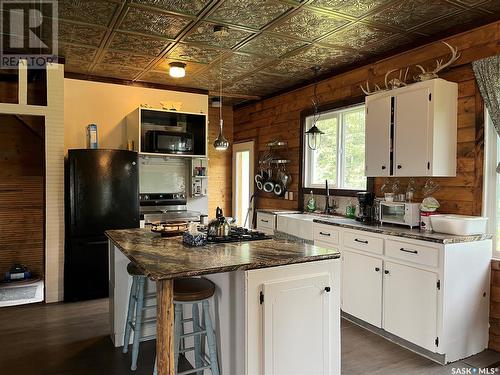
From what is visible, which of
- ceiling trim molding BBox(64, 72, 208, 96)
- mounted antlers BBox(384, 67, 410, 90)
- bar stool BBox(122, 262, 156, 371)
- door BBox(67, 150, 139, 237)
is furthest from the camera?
ceiling trim molding BBox(64, 72, 208, 96)

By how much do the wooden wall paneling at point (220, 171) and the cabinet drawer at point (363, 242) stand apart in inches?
132

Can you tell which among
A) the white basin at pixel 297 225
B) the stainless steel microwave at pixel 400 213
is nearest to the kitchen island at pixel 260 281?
the stainless steel microwave at pixel 400 213

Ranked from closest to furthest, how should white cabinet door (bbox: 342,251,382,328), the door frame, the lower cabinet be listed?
1. the lower cabinet
2. white cabinet door (bbox: 342,251,382,328)
3. the door frame

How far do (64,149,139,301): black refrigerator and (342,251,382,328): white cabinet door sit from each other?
A: 2.39m

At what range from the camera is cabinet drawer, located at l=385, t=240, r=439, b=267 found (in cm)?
278

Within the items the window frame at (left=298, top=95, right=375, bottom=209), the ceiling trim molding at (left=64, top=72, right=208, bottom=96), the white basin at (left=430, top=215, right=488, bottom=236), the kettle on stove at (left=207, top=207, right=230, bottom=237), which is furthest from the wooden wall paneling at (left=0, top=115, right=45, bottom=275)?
the white basin at (left=430, top=215, right=488, bottom=236)

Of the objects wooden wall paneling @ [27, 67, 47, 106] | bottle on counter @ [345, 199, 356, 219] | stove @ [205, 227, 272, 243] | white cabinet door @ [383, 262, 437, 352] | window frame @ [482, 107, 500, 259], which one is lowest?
white cabinet door @ [383, 262, 437, 352]

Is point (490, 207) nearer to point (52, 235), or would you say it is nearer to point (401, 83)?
point (401, 83)

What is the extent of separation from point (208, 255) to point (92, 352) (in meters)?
1.51

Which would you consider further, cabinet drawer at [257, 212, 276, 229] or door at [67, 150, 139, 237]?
cabinet drawer at [257, 212, 276, 229]

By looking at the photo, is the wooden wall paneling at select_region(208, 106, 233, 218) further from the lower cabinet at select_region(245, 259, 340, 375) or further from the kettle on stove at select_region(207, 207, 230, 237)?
the lower cabinet at select_region(245, 259, 340, 375)

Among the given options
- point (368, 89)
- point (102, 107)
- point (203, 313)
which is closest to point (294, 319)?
point (203, 313)

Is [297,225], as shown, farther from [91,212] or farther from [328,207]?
[91,212]

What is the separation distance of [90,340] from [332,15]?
3202 mm
